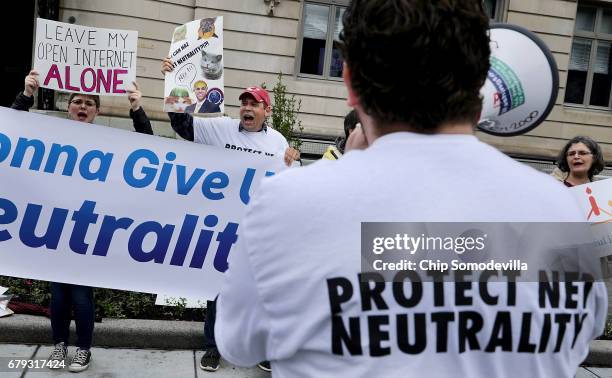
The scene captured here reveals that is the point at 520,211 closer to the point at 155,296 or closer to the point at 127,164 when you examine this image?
the point at 127,164

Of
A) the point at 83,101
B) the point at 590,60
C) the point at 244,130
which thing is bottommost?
the point at 244,130

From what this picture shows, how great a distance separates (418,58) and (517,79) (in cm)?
114

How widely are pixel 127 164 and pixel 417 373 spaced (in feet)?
11.6

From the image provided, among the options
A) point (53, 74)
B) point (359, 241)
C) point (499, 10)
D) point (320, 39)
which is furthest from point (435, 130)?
point (499, 10)

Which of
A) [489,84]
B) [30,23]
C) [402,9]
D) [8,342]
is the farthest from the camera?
[30,23]

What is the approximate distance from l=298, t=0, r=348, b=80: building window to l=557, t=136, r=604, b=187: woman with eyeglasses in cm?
937

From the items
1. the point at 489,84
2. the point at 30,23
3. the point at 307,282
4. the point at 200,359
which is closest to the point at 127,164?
the point at 200,359

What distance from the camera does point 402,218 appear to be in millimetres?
990

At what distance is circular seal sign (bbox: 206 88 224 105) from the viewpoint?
4.61m

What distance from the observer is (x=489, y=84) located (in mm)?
1941

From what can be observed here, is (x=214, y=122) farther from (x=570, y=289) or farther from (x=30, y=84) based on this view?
(x=570, y=289)

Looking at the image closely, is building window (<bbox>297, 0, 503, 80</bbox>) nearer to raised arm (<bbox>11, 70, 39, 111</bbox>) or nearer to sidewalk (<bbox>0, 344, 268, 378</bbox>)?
raised arm (<bbox>11, 70, 39, 111</bbox>)

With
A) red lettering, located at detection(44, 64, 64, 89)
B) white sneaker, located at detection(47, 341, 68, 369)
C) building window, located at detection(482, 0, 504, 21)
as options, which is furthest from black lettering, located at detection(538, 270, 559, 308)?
building window, located at detection(482, 0, 504, 21)

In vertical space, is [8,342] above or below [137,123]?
below
